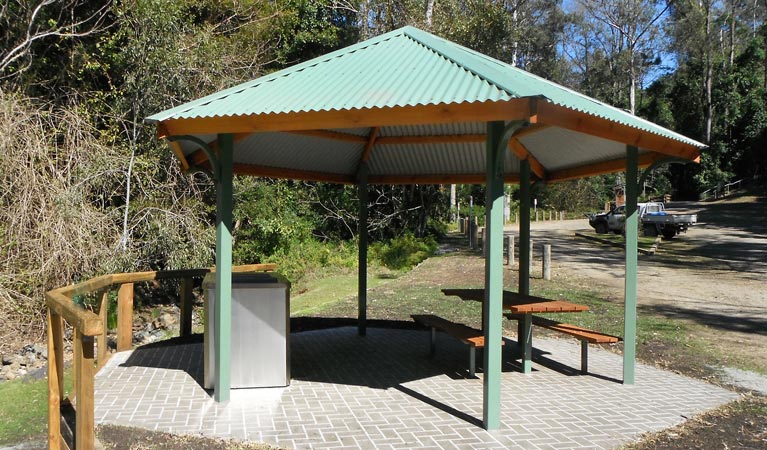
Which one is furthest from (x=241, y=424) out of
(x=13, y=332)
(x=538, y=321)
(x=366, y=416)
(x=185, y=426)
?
(x=13, y=332)

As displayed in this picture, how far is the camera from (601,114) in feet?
15.7

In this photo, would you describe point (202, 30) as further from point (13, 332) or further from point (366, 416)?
point (366, 416)

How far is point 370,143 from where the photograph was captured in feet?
26.7

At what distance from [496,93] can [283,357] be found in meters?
3.22

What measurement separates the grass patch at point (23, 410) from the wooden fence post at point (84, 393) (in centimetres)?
193

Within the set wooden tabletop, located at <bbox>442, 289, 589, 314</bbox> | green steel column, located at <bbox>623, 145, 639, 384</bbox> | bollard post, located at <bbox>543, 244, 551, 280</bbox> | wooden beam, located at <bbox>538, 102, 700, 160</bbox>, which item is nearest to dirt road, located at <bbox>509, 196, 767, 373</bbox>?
bollard post, located at <bbox>543, 244, 551, 280</bbox>

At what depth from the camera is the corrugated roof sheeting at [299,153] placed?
7.29 metres

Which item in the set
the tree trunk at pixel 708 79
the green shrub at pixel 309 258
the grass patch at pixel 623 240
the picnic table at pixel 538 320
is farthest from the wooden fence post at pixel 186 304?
the tree trunk at pixel 708 79

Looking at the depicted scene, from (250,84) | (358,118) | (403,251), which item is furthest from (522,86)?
(403,251)

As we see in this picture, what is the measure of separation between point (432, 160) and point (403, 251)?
10795 millimetres

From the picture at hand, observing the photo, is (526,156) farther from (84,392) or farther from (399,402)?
(84,392)

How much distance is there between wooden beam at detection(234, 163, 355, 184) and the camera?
771cm

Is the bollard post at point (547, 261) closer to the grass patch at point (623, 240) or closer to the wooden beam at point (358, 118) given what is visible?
the grass patch at point (623, 240)

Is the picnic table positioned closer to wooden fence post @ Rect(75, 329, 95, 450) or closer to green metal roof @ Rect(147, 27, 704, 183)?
green metal roof @ Rect(147, 27, 704, 183)
